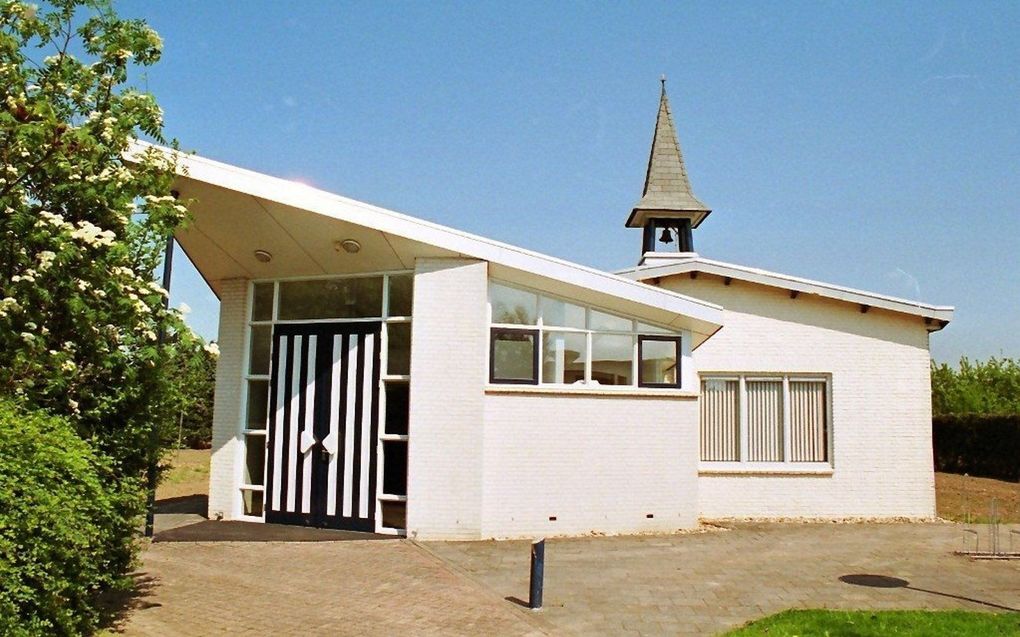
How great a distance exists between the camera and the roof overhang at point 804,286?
50.5 ft

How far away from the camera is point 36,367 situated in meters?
6.55

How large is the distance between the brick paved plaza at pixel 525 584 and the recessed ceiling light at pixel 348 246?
433 cm

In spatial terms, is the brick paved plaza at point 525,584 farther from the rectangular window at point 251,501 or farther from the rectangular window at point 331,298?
the rectangular window at point 331,298

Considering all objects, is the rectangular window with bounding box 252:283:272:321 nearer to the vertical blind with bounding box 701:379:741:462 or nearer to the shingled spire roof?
the vertical blind with bounding box 701:379:741:462

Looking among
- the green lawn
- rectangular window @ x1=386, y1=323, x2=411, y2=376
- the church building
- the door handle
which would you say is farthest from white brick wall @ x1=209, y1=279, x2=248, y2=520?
the green lawn

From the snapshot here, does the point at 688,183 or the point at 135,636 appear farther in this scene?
the point at 688,183

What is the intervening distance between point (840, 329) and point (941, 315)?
1.81m

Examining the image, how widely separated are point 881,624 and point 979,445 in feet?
69.1

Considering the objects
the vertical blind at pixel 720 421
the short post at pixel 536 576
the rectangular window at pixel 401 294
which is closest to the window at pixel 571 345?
the rectangular window at pixel 401 294

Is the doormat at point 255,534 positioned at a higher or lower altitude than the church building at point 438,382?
lower

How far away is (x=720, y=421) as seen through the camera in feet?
51.6

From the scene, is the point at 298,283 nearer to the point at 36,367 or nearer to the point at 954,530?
the point at 36,367

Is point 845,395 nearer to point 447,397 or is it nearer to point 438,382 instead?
point 447,397

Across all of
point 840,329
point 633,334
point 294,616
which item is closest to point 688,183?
point 840,329
